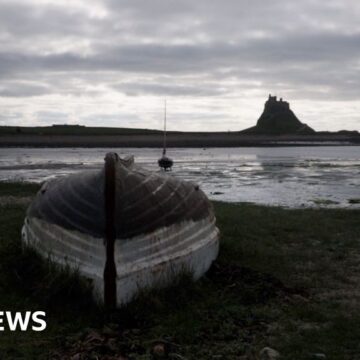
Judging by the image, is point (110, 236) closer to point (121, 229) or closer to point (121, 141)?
point (121, 229)

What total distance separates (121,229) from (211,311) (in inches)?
56.0

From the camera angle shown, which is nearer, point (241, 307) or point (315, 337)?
point (315, 337)

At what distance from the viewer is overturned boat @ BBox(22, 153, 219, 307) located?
21.1 feet

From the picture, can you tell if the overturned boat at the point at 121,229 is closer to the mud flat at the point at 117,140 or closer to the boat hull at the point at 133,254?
the boat hull at the point at 133,254

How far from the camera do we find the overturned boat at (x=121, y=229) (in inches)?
253

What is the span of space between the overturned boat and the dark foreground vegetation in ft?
0.65

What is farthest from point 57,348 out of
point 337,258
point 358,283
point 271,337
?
point 337,258

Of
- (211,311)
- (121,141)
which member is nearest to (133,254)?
(211,311)

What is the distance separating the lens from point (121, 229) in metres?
6.59

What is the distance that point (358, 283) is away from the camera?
7570mm

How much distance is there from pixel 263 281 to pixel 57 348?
9.83ft

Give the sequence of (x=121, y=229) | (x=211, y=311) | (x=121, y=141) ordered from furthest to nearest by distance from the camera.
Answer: (x=121, y=141) → (x=121, y=229) → (x=211, y=311)

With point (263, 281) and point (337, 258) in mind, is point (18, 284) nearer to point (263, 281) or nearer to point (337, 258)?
point (263, 281)

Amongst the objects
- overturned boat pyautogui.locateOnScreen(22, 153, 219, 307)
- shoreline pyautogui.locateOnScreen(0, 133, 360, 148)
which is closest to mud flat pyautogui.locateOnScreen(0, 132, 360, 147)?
shoreline pyautogui.locateOnScreen(0, 133, 360, 148)
